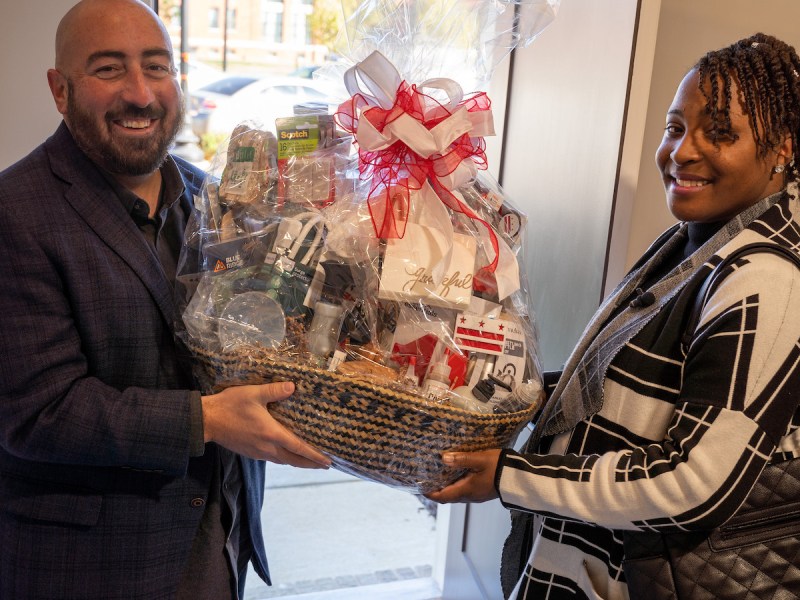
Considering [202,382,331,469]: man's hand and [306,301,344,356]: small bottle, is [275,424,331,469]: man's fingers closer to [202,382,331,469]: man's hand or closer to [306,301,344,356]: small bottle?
[202,382,331,469]: man's hand

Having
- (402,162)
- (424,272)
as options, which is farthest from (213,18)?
(424,272)

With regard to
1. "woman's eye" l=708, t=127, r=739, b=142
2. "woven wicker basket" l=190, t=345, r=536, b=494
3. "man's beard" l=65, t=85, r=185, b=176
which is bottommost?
"woven wicker basket" l=190, t=345, r=536, b=494

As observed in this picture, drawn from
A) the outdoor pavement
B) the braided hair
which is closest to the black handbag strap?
the braided hair

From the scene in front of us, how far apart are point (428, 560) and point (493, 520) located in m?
0.71

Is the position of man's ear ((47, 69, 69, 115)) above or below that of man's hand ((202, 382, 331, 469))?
above

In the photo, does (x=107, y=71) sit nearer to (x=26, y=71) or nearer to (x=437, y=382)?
(x=26, y=71)

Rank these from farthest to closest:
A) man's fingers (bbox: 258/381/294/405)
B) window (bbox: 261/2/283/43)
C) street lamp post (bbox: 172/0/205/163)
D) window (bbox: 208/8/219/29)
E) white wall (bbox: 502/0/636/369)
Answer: window (bbox: 261/2/283/43), window (bbox: 208/8/219/29), street lamp post (bbox: 172/0/205/163), white wall (bbox: 502/0/636/369), man's fingers (bbox: 258/381/294/405)

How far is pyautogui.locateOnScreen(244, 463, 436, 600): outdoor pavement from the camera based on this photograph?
233cm

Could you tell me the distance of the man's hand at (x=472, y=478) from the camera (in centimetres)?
103

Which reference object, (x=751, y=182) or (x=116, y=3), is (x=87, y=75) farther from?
(x=751, y=182)

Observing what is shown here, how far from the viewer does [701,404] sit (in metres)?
0.90

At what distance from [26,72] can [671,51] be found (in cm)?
142

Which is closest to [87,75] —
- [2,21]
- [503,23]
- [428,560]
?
[2,21]

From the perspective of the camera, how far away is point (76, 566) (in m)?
1.18
